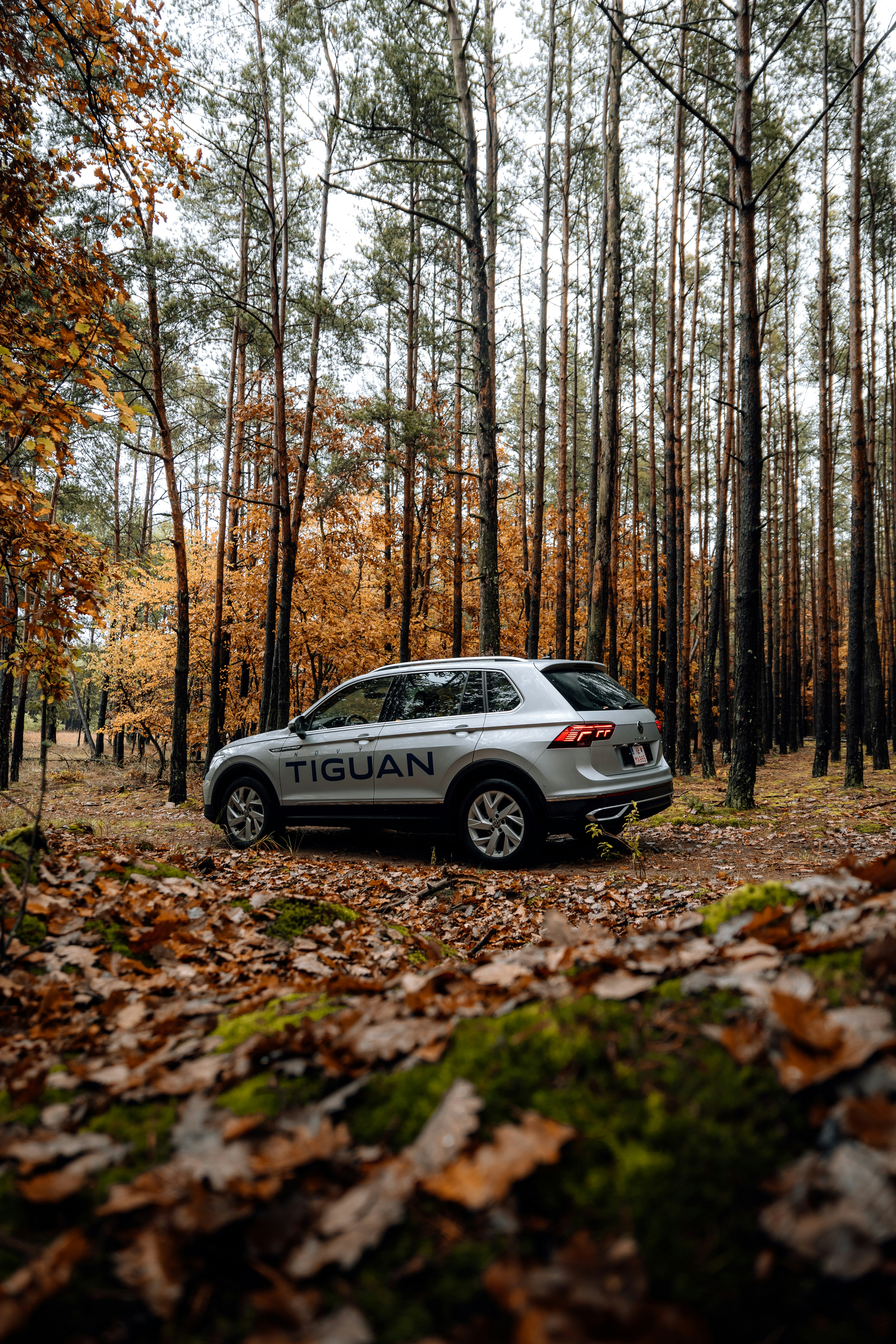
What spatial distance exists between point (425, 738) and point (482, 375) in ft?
24.1

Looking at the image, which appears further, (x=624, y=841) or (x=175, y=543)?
(x=175, y=543)

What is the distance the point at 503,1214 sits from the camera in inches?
38.9

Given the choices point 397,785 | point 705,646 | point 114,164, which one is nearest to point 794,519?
point 705,646

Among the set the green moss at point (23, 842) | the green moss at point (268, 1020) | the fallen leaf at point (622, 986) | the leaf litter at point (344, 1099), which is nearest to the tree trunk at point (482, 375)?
the green moss at point (23, 842)

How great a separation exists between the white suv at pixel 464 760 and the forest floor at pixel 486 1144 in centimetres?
354

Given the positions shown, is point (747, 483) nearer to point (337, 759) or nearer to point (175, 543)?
point (337, 759)

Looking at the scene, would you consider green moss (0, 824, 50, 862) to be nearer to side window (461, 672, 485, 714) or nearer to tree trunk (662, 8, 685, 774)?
side window (461, 672, 485, 714)

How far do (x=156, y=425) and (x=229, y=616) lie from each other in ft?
17.6

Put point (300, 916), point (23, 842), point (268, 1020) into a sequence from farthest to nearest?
point (300, 916) < point (23, 842) < point (268, 1020)

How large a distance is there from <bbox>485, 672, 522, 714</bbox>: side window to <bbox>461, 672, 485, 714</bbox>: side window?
0.07 metres

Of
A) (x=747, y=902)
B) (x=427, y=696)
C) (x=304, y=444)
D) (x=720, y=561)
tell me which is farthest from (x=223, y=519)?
(x=747, y=902)

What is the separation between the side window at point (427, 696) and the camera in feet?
22.0

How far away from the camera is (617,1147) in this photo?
109cm

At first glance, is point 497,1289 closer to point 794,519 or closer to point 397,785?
point 397,785
